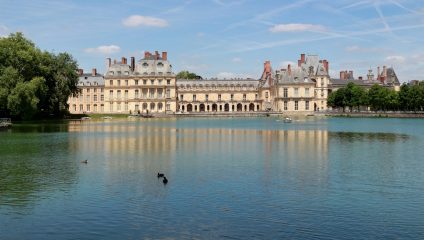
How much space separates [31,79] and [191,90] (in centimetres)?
5646

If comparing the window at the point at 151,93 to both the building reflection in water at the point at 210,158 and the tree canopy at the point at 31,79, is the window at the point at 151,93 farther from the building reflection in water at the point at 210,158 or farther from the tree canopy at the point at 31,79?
A: the building reflection in water at the point at 210,158

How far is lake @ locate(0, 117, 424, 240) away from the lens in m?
13.4

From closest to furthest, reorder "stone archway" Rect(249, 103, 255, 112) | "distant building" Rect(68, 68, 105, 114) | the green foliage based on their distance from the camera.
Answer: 1. "distant building" Rect(68, 68, 105, 114)
2. "stone archway" Rect(249, 103, 255, 112)
3. the green foliage

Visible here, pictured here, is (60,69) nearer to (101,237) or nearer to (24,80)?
(24,80)

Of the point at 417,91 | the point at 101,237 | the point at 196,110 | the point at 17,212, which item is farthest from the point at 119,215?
the point at 196,110

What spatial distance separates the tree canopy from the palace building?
106ft

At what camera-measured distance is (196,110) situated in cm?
11912

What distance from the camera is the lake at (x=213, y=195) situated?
13.4 m

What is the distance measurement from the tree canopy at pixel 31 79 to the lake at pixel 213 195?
1094 inches

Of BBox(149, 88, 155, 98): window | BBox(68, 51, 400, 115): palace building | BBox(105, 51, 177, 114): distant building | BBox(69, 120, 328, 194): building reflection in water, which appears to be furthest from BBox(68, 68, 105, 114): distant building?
BBox(69, 120, 328, 194): building reflection in water

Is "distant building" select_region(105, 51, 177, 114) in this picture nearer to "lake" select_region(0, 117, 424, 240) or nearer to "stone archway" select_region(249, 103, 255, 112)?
"stone archway" select_region(249, 103, 255, 112)

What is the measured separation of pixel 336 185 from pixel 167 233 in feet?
27.7

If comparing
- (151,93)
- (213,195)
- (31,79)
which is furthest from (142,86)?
(213,195)

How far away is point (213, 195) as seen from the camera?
57.1 ft
